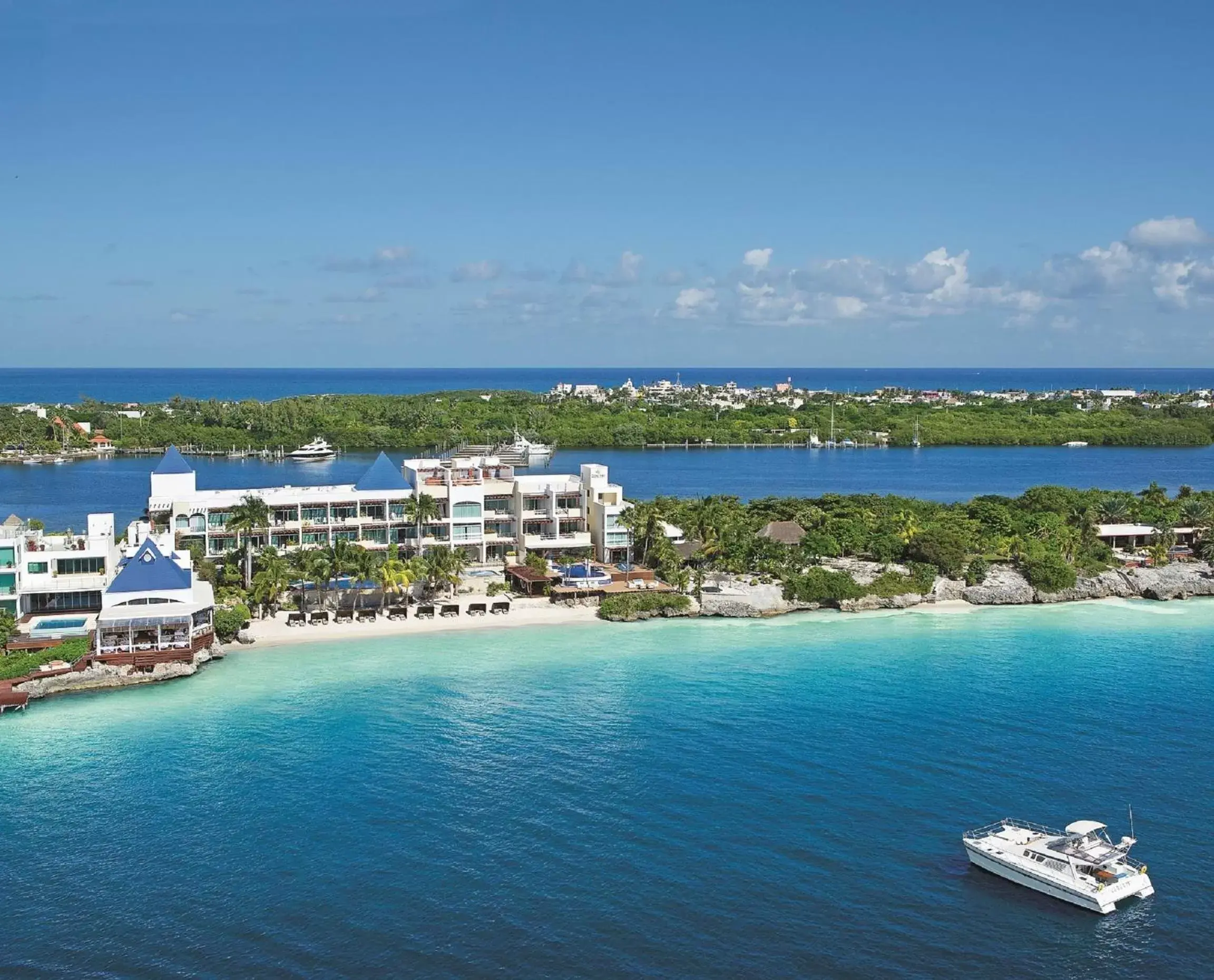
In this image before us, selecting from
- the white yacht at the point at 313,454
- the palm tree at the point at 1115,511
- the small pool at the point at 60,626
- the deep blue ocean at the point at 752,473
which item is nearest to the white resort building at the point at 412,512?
the small pool at the point at 60,626

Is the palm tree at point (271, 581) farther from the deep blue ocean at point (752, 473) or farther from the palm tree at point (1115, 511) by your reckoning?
the palm tree at point (1115, 511)

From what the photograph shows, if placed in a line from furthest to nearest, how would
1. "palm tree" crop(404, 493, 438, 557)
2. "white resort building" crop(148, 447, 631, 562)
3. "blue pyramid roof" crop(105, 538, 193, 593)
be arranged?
1. "palm tree" crop(404, 493, 438, 557)
2. "white resort building" crop(148, 447, 631, 562)
3. "blue pyramid roof" crop(105, 538, 193, 593)

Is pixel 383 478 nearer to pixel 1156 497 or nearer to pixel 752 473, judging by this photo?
pixel 1156 497

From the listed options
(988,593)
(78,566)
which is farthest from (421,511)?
(988,593)

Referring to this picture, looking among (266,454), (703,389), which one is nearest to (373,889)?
(266,454)

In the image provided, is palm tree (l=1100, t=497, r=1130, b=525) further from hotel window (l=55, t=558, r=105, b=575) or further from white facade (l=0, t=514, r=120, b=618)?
hotel window (l=55, t=558, r=105, b=575)

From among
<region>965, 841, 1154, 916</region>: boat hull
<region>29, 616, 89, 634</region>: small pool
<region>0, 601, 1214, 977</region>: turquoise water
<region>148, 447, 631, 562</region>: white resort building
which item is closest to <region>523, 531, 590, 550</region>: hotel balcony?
<region>148, 447, 631, 562</region>: white resort building
